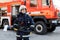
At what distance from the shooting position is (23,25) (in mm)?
6004

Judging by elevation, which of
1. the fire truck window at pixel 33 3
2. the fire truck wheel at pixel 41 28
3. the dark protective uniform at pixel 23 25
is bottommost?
the fire truck wheel at pixel 41 28

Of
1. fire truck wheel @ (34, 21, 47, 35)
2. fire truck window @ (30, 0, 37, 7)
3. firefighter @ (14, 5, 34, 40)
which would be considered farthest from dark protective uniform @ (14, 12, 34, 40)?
fire truck window @ (30, 0, 37, 7)

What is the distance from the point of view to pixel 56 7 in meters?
12.2

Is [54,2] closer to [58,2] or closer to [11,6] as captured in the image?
[58,2]

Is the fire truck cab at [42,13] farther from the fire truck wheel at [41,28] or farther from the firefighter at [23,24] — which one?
the firefighter at [23,24]

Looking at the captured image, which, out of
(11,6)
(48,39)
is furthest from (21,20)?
(11,6)

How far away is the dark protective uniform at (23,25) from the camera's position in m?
5.97

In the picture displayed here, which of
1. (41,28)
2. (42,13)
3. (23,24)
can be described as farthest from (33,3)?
(23,24)

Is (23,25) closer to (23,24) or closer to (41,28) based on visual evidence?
(23,24)

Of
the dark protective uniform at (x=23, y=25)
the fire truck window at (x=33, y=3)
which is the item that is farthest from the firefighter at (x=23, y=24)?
the fire truck window at (x=33, y=3)

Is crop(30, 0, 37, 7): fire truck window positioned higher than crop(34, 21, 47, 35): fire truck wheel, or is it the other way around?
crop(30, 0, 37, 7): fire truck window

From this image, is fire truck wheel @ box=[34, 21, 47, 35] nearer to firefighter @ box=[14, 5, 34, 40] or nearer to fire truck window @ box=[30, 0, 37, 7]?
fire truck window @ box=[30, 0, 37, 7]

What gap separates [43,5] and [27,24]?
21.0 feet

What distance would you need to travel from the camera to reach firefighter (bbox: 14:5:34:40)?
596cm
